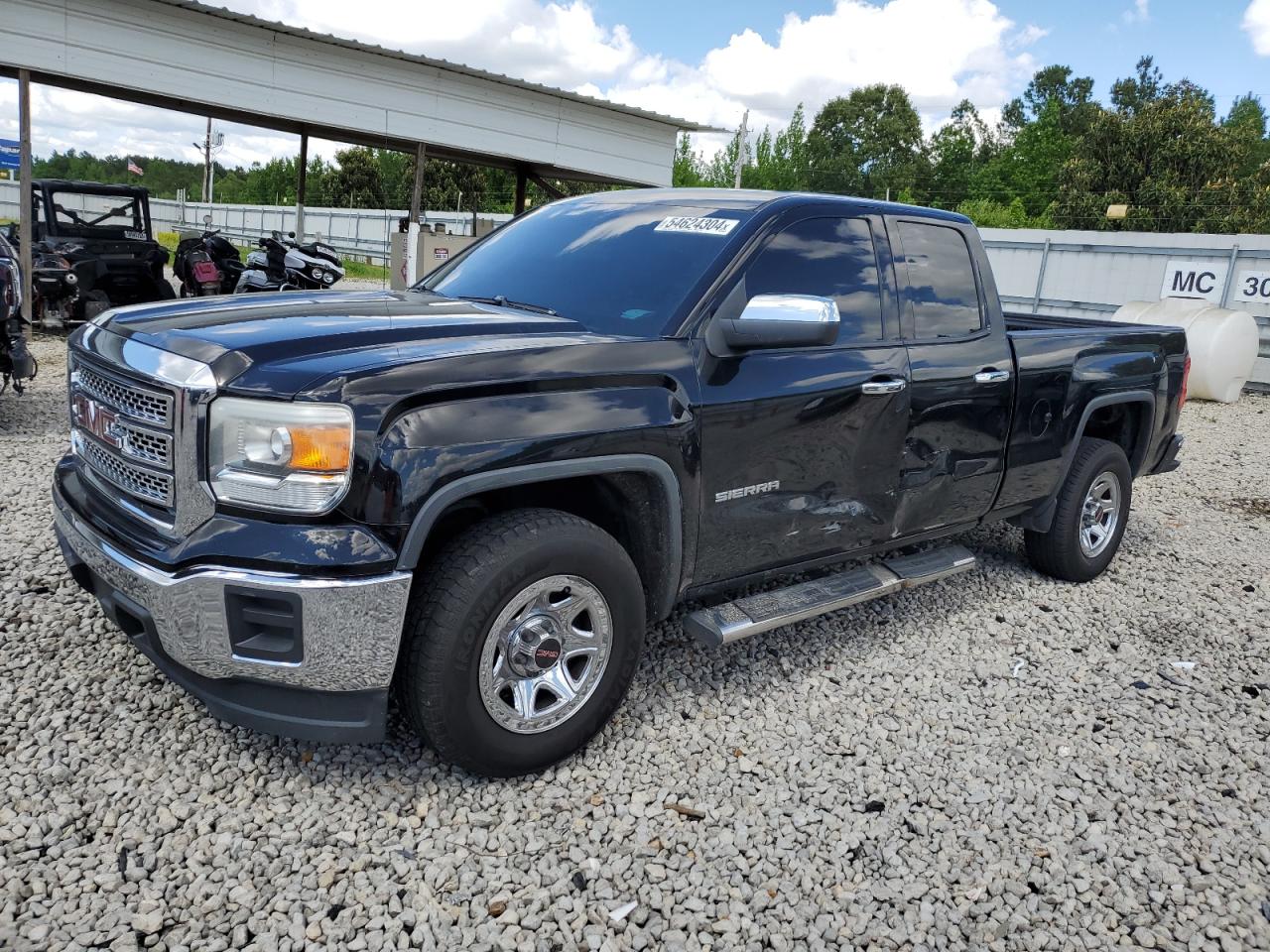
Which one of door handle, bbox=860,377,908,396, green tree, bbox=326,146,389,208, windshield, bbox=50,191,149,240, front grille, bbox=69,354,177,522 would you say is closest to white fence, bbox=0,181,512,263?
green tree, bbox=326,146,389,208

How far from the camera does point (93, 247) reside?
39.9ft

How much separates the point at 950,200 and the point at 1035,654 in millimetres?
72811

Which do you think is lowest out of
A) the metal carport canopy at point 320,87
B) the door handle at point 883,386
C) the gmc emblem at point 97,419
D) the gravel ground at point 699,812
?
the gravel ground at point 699,812

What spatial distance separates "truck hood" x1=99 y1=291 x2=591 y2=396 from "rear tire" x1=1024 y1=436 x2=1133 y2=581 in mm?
3185

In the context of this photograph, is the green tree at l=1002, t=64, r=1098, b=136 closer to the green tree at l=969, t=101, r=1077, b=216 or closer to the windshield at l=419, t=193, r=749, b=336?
the green tree at l=969, t=101, r=1077, b=216

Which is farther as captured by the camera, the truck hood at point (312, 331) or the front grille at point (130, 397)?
the front grille at point (130, 397)

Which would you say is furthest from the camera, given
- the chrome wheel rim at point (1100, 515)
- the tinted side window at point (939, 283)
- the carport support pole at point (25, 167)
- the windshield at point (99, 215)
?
the windshield at point (99, 215)

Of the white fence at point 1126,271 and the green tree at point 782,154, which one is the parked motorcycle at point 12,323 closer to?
the white fence at point 1126,271

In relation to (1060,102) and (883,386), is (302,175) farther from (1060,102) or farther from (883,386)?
(1060,102)

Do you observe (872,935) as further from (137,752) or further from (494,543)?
(137,752)

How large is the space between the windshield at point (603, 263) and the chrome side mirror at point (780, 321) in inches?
9.9

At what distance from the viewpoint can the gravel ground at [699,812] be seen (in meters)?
2.47

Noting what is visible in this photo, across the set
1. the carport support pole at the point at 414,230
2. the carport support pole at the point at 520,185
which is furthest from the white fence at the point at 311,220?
the carport support pole at the point at 414,230

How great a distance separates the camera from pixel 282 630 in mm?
2486
